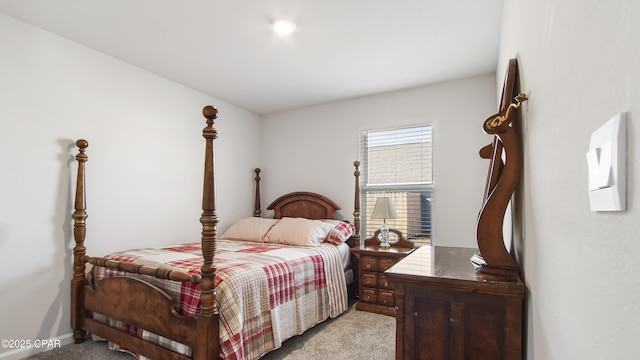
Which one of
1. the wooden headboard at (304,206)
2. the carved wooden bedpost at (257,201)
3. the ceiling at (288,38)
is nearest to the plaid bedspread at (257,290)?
the wooden headboard at (304,206)

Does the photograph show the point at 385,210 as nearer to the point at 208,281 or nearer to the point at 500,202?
the point at 208,281

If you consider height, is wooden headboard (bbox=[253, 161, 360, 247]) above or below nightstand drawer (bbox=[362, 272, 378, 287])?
above

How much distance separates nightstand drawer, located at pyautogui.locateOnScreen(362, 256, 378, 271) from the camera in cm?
345

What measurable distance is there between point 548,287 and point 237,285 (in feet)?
5.76

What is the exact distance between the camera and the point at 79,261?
105 inches

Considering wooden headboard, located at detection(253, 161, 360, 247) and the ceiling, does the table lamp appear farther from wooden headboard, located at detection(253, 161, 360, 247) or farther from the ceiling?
the ceiling

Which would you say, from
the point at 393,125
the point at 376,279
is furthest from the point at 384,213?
the point at 393,125

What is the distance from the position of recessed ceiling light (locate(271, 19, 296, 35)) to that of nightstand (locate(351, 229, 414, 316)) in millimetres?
2268

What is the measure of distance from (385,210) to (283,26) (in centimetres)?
209

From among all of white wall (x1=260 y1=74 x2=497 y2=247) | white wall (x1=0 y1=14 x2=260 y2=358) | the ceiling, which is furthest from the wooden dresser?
white wall (x1=0 y1=14 x2=260 y2=358)

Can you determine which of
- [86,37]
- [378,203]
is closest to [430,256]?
[378,203]

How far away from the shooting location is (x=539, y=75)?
0.94m

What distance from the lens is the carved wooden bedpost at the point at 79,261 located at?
8.70ft

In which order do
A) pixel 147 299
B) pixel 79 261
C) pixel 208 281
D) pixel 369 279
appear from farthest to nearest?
pixel 369 279, pixel 79 261, pixel 147 299, pixel 208 281
